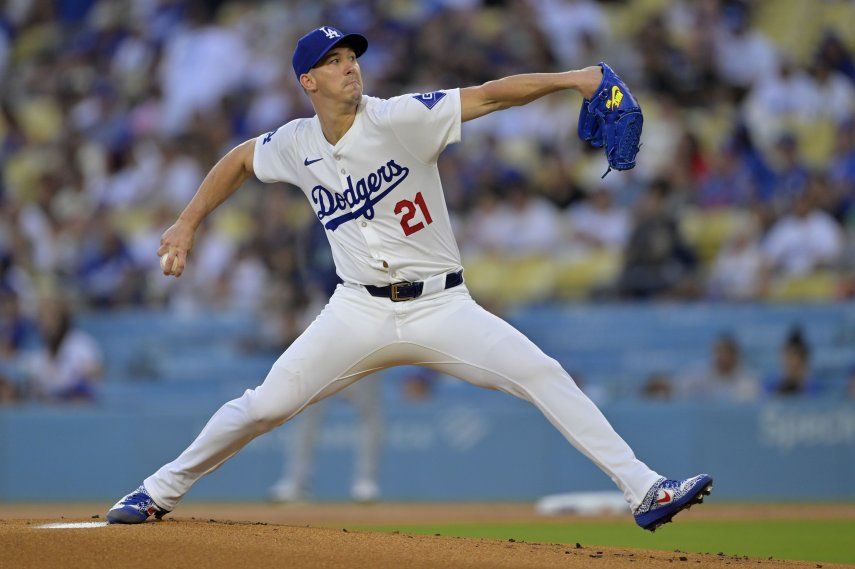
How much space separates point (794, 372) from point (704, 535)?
3.32 metres

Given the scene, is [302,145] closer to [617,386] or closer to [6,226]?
[617,386]

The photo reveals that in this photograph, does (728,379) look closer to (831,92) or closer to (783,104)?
(783,104)

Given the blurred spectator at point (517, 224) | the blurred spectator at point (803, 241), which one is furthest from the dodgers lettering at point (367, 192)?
the blurred spectator at point (517, 224)

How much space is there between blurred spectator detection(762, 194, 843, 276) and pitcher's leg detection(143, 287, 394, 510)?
23.0ft

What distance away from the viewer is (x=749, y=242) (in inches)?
459

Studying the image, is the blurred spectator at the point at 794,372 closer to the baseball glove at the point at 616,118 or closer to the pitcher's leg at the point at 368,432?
the pitcher's leg at the point at 368,432

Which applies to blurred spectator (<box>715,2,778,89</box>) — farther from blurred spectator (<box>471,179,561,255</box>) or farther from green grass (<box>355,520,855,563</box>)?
green grass (<box>355,520,855,563</box>)

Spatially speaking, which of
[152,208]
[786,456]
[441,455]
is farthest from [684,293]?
[152,208]

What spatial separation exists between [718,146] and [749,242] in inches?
63.1

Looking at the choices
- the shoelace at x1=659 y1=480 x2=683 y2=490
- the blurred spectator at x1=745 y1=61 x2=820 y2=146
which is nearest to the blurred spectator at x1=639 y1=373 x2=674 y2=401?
the blurred spectator at x1=745 y1=61 x2=820 y2=146

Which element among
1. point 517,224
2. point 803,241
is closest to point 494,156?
point 517,224

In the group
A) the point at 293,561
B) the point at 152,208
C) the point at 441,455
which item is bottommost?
the point at 293,561

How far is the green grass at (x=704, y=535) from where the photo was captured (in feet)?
23.4

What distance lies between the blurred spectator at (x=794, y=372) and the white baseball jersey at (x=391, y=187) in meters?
6.19
